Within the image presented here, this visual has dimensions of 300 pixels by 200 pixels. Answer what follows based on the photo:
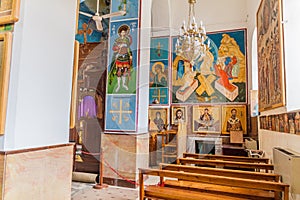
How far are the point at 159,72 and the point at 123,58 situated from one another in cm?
343

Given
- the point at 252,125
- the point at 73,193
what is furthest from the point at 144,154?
the point at 252,125

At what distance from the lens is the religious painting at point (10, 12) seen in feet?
4.55

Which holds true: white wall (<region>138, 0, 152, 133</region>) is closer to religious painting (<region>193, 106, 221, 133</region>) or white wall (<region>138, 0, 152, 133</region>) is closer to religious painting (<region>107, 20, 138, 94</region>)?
religious painting (<region>107, 20, 138, 94</region>)

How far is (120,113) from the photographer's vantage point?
16.2 ft

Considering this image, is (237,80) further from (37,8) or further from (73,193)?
(37,8)

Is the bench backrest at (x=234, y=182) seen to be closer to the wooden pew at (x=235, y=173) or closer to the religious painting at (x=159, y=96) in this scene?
the wooden pew at (x=235, y=173)

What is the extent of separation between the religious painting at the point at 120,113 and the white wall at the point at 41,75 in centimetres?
305

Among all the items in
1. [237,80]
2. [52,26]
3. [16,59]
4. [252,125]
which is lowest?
[252,125]

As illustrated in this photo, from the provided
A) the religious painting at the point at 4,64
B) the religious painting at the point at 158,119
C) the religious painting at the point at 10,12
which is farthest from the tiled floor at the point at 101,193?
the religious painting at the point at 158,119

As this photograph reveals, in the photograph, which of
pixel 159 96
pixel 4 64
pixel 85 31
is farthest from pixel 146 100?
pixel 4 64

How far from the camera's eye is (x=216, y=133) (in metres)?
7.35

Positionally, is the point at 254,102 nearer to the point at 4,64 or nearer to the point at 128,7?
the point at 128,7

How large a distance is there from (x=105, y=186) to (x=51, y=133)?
3209 mm

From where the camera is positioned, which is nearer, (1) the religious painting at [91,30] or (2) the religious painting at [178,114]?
(1) the religious painting at [91,30]
